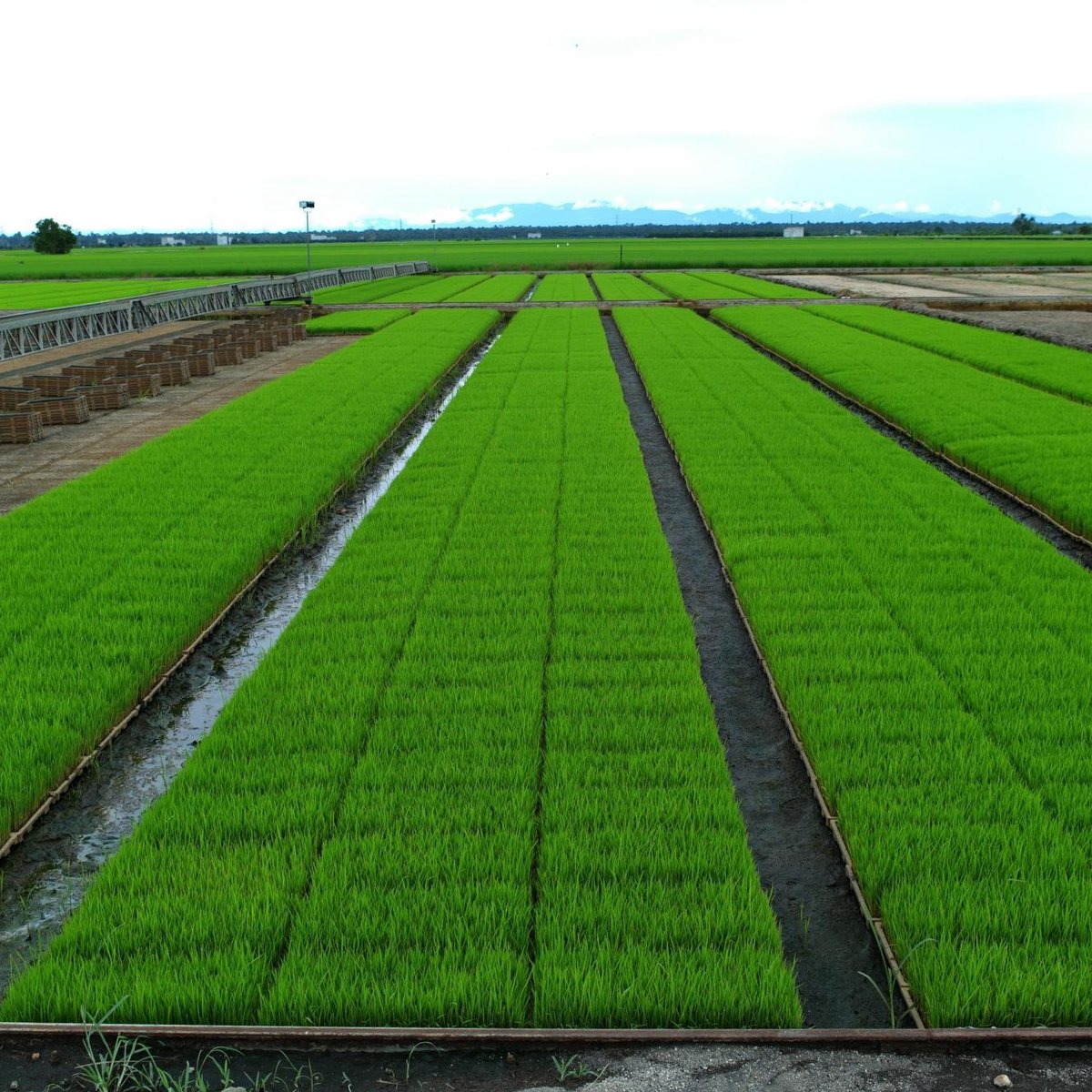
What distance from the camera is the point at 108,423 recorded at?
15.6m

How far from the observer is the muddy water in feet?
13.3

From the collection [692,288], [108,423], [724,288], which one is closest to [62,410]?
[108,423]

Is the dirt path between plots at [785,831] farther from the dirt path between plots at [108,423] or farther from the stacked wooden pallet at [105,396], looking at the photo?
the stacked wooden pallet at [105,396]

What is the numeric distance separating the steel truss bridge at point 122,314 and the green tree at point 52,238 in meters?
73.9

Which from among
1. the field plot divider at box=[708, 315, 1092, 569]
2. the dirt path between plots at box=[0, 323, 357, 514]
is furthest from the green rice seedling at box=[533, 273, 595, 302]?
the field plot divider at box=[708, 315, 1092, 569]

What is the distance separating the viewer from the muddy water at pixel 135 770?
13.3ft

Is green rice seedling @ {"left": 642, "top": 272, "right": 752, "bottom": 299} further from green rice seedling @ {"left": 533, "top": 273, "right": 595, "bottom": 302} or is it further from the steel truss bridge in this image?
the steel truss bridge

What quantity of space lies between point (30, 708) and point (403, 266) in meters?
59.2

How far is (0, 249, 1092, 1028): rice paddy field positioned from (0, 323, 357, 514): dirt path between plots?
1.50 m

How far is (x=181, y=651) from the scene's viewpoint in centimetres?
641

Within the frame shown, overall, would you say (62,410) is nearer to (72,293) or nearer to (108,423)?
(108,423)

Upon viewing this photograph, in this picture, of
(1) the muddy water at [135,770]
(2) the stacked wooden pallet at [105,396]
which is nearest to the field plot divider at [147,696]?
(1) the muddy water at [135,770]

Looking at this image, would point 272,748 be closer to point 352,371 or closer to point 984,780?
point 984,780

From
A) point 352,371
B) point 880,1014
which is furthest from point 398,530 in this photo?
point 352,371
